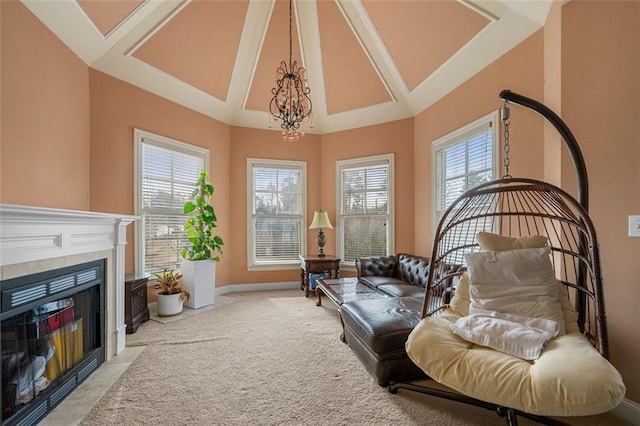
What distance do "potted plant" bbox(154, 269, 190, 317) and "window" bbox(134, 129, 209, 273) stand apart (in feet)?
1.10

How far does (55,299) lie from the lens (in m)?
1.99

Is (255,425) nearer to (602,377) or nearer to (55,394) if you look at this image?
(55,394)

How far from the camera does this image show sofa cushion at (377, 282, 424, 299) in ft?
10.7

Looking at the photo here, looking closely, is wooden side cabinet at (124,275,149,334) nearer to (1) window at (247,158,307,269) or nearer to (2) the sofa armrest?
(1) window at (247,158,307,269)

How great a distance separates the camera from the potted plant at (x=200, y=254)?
396 centimetres

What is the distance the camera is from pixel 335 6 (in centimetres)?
385

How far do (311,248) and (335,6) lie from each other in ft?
12.5

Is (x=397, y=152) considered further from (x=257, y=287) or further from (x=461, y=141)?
(x=257, y=287)

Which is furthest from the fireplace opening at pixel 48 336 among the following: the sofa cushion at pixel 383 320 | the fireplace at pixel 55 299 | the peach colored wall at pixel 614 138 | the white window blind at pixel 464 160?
the white window blind at pixel 464 160

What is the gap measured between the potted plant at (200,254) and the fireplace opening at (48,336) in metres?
1.49

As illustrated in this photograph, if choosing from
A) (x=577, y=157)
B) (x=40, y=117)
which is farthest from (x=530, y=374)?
(x=40, y=117)

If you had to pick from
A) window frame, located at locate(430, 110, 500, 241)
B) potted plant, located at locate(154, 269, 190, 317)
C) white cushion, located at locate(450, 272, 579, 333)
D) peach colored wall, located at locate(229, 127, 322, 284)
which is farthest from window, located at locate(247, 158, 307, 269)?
white cushion, located at locate(450, 272, 579, 333)

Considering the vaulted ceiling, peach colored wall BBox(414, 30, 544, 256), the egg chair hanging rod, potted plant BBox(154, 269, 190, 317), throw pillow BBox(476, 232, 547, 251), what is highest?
the vaulted ceiling

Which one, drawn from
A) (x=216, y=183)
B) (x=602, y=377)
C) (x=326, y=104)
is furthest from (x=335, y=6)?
(x=602, y=377)
